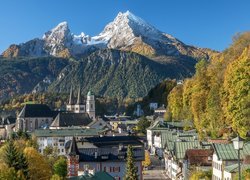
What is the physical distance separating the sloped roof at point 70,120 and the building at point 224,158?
113270 millimetres

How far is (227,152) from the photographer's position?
172 ft

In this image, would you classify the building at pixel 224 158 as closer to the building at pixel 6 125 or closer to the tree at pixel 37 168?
the tree at pixel 37 168

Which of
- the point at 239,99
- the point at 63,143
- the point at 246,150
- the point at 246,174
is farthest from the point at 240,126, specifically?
the point at 63,143

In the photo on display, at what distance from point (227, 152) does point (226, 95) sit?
20.2m

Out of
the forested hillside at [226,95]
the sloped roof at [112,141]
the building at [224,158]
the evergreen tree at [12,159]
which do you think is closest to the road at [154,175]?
the sloped roof at [112,141]

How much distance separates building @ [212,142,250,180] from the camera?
1986 inches

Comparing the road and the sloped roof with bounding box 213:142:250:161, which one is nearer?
the sloped roof with bounding box 213:142:250:161

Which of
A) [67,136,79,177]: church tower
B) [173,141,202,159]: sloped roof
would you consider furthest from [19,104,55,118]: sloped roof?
[173,141,202,159]: sloped roof

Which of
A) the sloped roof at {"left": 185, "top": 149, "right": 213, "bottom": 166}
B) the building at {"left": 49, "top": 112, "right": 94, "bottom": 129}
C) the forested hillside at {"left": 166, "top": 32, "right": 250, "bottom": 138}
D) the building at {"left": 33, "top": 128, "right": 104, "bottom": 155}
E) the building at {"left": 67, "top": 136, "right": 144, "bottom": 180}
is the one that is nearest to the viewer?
the sloped roof at {"left": 185, "top": 149, "right": 213, "bottom": 166}

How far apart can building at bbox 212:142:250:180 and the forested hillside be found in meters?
10.4

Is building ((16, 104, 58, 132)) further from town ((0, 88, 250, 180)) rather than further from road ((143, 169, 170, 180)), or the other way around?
road ((143, 169, 170, 180))

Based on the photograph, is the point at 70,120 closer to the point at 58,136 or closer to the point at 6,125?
the point at 6,125

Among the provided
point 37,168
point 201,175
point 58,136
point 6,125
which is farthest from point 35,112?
point 201,175

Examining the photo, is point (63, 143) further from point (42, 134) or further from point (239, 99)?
point (239, 99)
